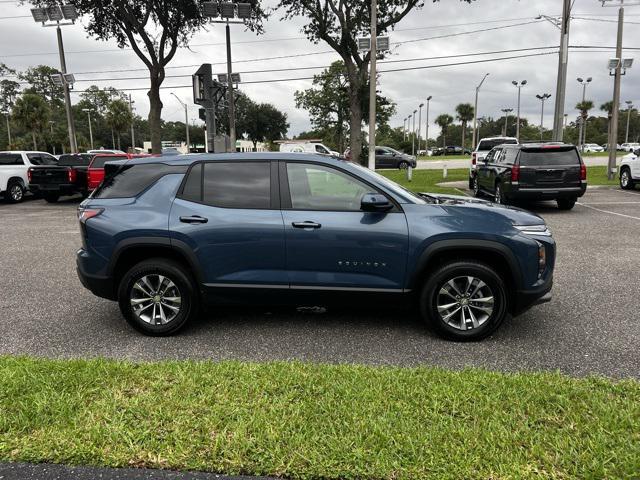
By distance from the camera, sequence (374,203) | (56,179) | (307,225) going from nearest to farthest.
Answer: (374,203) < (307,225) < (56,179)

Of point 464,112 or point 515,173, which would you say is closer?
point 515,173

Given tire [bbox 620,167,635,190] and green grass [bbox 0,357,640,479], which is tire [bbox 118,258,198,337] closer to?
green grass [bbox 0,357,640,479]

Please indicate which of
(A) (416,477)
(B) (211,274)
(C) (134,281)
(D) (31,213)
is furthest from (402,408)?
(D) (31,213)

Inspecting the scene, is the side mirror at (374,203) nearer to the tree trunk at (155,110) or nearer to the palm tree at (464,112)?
the tree trunk at (155,110)

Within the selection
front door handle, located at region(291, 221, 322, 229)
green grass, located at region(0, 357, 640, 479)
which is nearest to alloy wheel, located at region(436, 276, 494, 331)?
green grass, located at region(0, 357, 640, 479)

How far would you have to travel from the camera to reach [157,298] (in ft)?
14.9

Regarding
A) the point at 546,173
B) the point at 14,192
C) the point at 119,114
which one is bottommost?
the point at 14,192

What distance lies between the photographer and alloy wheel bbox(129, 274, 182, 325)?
452cm

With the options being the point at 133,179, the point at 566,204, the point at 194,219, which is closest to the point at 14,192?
the point at 133,179

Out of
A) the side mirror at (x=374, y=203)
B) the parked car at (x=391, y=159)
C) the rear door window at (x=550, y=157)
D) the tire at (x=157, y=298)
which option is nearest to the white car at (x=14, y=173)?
the tire at (x=157, y=298)

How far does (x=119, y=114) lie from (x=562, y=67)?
67544 mm

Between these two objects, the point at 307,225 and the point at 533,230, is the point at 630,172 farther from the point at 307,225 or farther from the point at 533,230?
the point at 307,225

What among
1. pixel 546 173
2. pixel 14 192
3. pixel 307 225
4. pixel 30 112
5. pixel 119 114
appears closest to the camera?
pixel 307 225

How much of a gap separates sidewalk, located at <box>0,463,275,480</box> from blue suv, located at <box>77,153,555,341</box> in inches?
80.0
